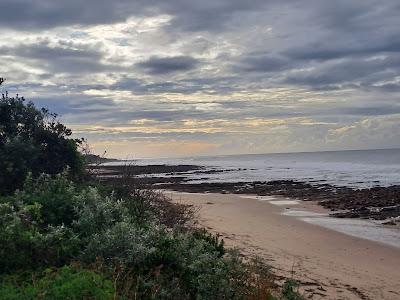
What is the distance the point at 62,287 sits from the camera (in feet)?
19.6

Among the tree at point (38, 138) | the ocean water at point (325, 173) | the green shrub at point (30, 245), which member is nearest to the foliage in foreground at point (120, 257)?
the green shrub at point (30, 245)

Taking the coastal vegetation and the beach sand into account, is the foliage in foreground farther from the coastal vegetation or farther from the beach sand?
the beach sand

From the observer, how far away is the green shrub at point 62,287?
5.89 m

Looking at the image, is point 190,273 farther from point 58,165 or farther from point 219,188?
point 219,188

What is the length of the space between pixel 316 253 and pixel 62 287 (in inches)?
355

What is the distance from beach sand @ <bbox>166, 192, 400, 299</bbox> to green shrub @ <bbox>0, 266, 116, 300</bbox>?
4554 mm

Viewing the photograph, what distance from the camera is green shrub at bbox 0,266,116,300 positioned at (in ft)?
19.3

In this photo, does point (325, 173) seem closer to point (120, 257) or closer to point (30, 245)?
point (120, 257)

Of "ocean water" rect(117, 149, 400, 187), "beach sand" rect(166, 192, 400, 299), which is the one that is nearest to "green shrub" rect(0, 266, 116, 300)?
"beach sand" rect(166, 192, 400, 299)

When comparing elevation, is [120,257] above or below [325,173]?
below

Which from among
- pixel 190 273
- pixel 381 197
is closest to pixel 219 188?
pixel 381 197

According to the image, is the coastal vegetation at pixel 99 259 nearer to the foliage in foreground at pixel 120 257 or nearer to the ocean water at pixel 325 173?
the foliage in foreground at pixel 120 257

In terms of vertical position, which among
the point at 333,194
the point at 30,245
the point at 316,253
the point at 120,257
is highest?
the point at 30,245

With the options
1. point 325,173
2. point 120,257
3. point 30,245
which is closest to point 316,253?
point 120,257
